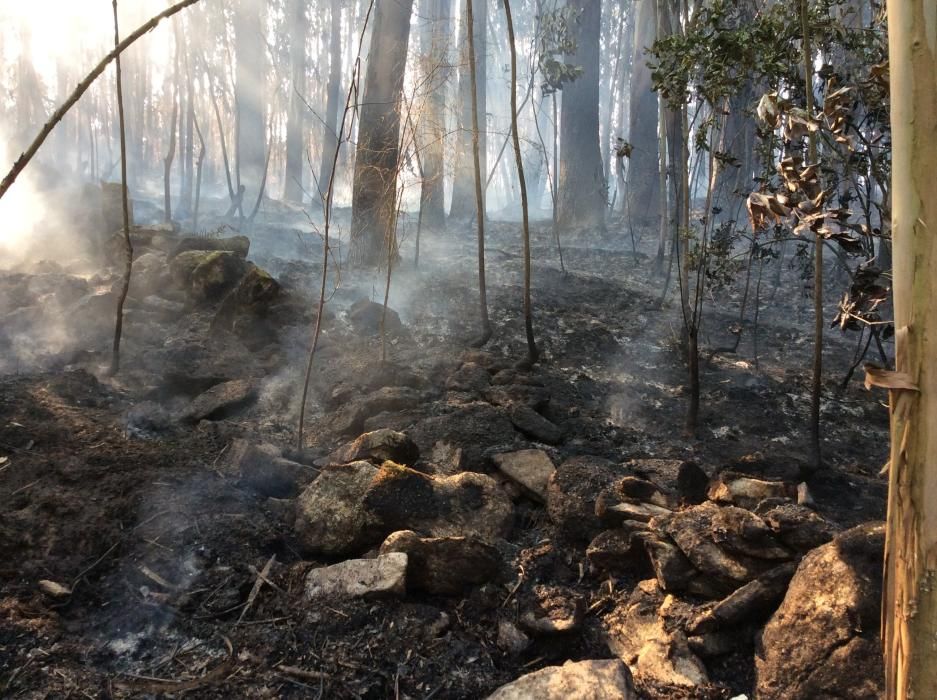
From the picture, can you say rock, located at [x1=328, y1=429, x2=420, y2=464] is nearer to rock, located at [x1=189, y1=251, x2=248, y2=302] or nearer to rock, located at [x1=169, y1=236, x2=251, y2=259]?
rock, located at [x1=189, y1=251, x2=248, y2=302]

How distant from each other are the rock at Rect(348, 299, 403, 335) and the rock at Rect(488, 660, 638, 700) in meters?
5.47

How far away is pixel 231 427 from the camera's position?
5047 mm

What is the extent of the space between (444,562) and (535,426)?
1913 millimetres

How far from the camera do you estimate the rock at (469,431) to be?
4.54 meters

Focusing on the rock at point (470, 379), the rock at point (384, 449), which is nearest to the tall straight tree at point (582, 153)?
the rock at point (470, 379)

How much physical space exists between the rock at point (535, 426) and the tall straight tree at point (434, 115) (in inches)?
146

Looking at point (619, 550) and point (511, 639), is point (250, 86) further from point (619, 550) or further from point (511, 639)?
point (511, 639)

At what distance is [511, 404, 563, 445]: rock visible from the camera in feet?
15.7

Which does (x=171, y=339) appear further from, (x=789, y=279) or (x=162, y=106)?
(x=162, y=106)

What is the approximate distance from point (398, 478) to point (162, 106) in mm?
34185

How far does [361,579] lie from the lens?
2.98 metres

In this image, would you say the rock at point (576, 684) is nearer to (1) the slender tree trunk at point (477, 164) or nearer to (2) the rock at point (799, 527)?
(2) the rock at point (799, 527)

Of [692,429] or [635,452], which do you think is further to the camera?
[692,429]

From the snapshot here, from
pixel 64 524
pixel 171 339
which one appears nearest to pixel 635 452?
pixel 64 524
